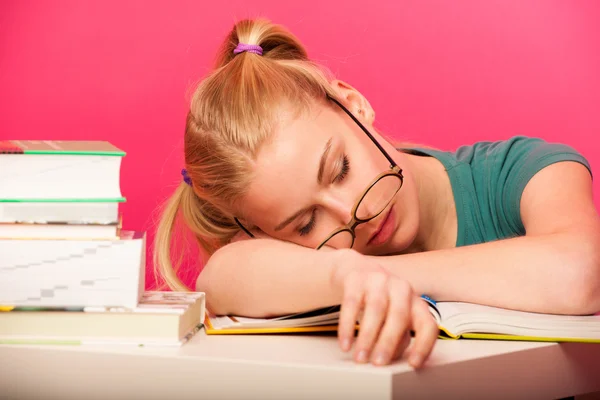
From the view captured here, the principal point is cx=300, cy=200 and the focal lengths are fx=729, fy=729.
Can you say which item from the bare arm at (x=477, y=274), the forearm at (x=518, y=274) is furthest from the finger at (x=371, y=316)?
the forearm at (x=518, y=274)

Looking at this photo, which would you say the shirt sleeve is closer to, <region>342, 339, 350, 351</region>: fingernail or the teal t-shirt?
the teal t-shirt

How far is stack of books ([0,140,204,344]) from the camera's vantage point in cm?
73

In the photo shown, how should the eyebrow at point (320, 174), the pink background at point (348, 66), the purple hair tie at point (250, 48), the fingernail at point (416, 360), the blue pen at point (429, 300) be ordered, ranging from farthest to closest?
1. the pink background at point (348, 66)
2. the purple hair tie at point (250, 48)
3. the eyebrow at point (320, 174)
4. the blue pen at point (429, 300)
5. the fingernail at point (416, 360)

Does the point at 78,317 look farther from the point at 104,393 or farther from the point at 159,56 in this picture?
the point at 159,56

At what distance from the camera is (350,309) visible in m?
0.65

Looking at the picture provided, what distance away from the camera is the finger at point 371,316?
63 cm

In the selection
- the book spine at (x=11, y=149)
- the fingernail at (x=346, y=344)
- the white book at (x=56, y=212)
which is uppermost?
the book spine at (x=11, y=149)

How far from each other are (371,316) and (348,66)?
4.35 ft

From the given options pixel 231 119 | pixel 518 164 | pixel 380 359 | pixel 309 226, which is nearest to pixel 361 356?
pixel 380 359

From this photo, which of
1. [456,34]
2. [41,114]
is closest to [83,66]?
[41,114]

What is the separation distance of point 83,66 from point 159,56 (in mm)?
203

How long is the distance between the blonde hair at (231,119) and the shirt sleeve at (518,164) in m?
0.34

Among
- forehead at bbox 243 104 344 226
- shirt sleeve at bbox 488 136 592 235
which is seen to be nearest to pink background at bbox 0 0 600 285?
shirt sleeve at bbox 488 136 592 235

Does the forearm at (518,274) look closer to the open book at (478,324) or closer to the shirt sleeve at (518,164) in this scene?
the open book at (478,324)
